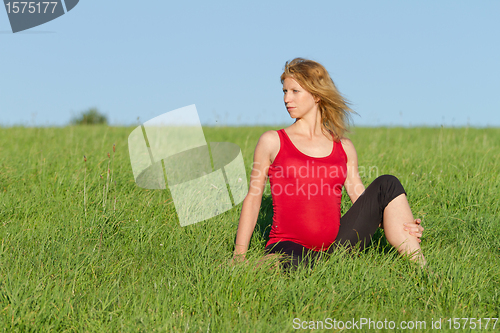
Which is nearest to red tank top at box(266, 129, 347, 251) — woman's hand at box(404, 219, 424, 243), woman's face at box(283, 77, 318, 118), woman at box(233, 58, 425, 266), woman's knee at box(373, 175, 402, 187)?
woman at box(233, 58, 425, 266)

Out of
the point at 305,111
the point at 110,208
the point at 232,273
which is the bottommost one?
the point at 232,273

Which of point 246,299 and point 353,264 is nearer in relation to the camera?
point 246,299

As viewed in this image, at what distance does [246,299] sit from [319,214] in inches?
36.0

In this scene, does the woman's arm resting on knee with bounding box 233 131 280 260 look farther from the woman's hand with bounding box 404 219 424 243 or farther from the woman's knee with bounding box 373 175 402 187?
the woman's hand with bounding box 404 219 424 243

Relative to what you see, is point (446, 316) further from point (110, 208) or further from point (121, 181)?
point (121, 181)

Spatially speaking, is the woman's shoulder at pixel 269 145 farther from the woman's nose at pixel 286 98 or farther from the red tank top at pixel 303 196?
the woman's nose at pixel 286 98

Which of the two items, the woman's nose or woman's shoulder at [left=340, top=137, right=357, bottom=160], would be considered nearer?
the woman's nose

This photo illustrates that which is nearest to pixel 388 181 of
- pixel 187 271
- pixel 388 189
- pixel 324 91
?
pixel 388 189

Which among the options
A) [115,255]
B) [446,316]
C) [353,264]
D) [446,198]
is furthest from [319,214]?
[446,198]

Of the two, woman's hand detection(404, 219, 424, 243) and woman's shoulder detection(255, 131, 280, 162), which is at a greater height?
woman's shoulder detection(255, 131, 280, 162)

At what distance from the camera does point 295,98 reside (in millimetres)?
3111

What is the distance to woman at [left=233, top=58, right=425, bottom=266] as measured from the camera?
299cm

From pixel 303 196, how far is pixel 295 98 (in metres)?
0.79

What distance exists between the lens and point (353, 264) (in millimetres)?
2893
